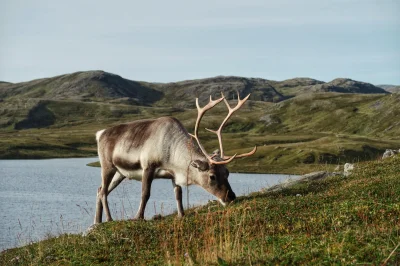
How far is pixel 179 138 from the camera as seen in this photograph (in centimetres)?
1973

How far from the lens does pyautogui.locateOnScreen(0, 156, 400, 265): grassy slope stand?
35.7 feet

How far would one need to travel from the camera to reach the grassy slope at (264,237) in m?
10.9

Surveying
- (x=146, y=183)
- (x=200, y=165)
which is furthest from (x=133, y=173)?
(x=200, y=165)

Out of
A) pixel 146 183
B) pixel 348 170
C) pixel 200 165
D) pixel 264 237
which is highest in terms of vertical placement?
pixel 200 165

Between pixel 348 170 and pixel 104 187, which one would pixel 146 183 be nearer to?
pixel 104 187

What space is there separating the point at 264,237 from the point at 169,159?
6452 mm

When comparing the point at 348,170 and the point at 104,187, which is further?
the point at 348,170

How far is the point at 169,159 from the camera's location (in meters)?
19.5

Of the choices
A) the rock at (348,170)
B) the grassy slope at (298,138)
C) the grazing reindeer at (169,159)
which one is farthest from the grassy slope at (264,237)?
the grassy slope at (298,138)

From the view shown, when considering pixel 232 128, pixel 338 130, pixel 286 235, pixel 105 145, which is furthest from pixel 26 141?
pixel 286 235

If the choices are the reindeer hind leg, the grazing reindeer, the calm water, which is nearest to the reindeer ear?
the grazing reindeer

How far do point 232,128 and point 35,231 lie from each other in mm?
157231

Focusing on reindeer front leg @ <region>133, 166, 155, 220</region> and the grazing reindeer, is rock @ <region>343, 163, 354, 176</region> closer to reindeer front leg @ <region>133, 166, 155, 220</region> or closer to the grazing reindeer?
the grazing reindeer

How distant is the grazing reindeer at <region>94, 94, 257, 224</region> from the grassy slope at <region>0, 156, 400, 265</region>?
1.28 m
